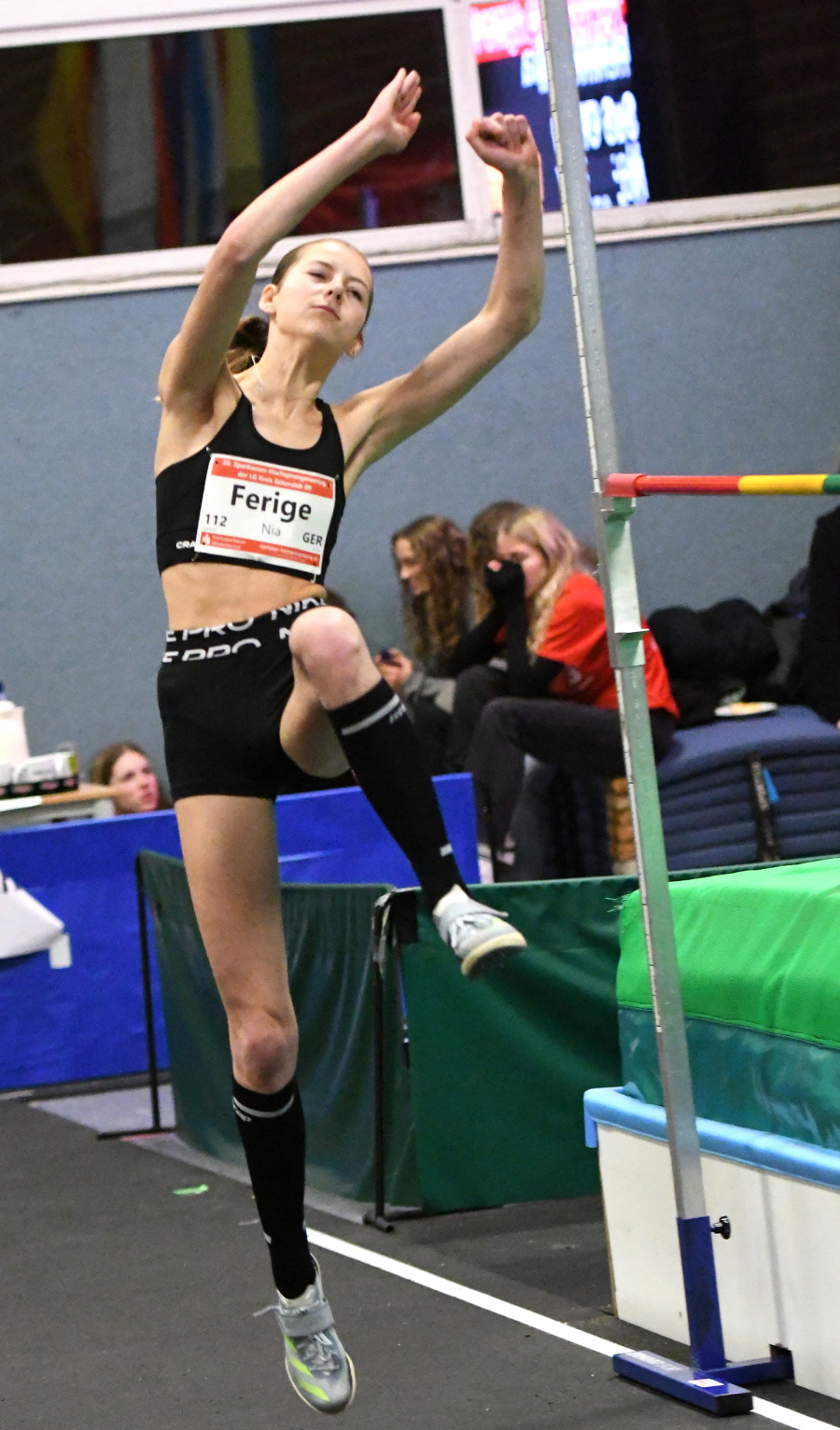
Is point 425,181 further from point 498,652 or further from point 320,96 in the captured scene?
point 498,652

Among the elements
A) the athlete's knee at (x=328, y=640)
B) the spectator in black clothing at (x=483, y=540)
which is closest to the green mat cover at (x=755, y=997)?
the athlete's knee at (x=328, y=640)

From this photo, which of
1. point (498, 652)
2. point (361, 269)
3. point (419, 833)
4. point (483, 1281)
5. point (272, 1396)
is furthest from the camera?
point (498, 652)

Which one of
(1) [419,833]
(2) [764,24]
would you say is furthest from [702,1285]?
(2) [764,24]

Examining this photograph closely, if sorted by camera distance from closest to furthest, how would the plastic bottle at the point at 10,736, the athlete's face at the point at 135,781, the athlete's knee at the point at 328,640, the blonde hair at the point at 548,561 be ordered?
the athlete's knee at the point at 328,640, the plastic bottle at the point at 10,736, the blonde hair at the point at 548,561, the athlete's face at the point at 135,781

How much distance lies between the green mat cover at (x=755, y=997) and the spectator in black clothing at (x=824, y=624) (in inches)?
107

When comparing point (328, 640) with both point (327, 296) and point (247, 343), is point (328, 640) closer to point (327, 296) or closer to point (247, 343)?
point (327, 296)

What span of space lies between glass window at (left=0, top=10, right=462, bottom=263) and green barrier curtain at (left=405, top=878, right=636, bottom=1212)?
4.41 meters

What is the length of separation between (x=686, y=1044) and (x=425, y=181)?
219 inches

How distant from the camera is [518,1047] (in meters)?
4.03

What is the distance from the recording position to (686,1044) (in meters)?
2.92

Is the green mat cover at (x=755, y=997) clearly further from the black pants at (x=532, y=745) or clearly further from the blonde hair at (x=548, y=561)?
the blonde hair at (x=548, y=561)

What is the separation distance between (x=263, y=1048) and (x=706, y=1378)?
33.3 inches

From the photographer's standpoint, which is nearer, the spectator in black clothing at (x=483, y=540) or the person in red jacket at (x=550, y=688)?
the person in red jacket at (x=550, y=688)

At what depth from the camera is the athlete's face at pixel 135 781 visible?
674 centimetres
